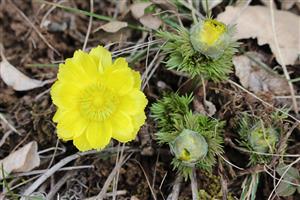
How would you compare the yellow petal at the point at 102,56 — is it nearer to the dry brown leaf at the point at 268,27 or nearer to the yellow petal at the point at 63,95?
the yellow petal at the point at 63,95

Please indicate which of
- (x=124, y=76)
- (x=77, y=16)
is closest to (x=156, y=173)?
(x=124, y=76)

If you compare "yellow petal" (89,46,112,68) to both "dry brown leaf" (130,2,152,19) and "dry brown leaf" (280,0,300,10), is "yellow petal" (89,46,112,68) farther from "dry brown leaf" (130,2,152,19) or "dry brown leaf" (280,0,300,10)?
"dry brown leaf" (280,0,300,10)

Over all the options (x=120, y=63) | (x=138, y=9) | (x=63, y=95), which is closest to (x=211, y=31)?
(x=120, y=63)

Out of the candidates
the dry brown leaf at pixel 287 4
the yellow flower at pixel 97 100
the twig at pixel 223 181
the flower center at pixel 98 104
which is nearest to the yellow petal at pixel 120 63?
the yellow flower at pixel 97 100

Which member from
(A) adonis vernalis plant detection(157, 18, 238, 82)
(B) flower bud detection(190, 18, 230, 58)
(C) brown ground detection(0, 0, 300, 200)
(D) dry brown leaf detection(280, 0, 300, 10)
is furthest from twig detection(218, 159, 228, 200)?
(D) dry brown leaf detection(280, 0, 300, 10)

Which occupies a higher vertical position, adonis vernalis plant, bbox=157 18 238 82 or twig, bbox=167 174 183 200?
adonis vernalis plant, bbox=157 18 238 82

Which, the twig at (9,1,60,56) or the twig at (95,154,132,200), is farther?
the twig at (9,1,60,56)
